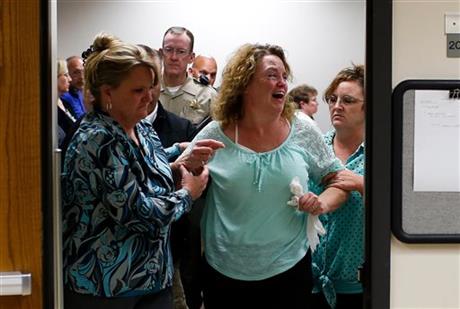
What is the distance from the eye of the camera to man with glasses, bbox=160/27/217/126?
7.76 ft

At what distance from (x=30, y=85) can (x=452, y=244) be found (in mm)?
1071

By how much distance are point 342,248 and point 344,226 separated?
8 cm

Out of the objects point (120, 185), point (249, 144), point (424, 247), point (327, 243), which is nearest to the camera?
point (424, 247)

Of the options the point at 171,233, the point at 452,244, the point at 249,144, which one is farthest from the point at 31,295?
the point at 452,244

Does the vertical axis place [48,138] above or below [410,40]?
below

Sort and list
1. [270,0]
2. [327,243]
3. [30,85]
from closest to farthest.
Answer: [30,85]
[327,243]
[270,0]

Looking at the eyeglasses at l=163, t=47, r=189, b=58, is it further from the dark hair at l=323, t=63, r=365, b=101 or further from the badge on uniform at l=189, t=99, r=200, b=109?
the dark hair at l=323, t=63, r=365, b=101

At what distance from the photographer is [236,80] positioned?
1.98 metres

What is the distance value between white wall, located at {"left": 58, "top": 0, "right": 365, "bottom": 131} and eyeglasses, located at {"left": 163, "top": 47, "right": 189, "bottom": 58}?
0.81m

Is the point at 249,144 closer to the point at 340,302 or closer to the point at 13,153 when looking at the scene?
the point at 340,302

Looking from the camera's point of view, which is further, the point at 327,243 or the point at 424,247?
the point at 327,243

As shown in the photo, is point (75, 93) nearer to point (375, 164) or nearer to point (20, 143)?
point (20, 143)

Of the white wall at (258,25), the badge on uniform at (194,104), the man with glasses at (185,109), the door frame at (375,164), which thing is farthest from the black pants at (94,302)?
the white wall at (258,25)

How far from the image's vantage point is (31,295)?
1.36 m
